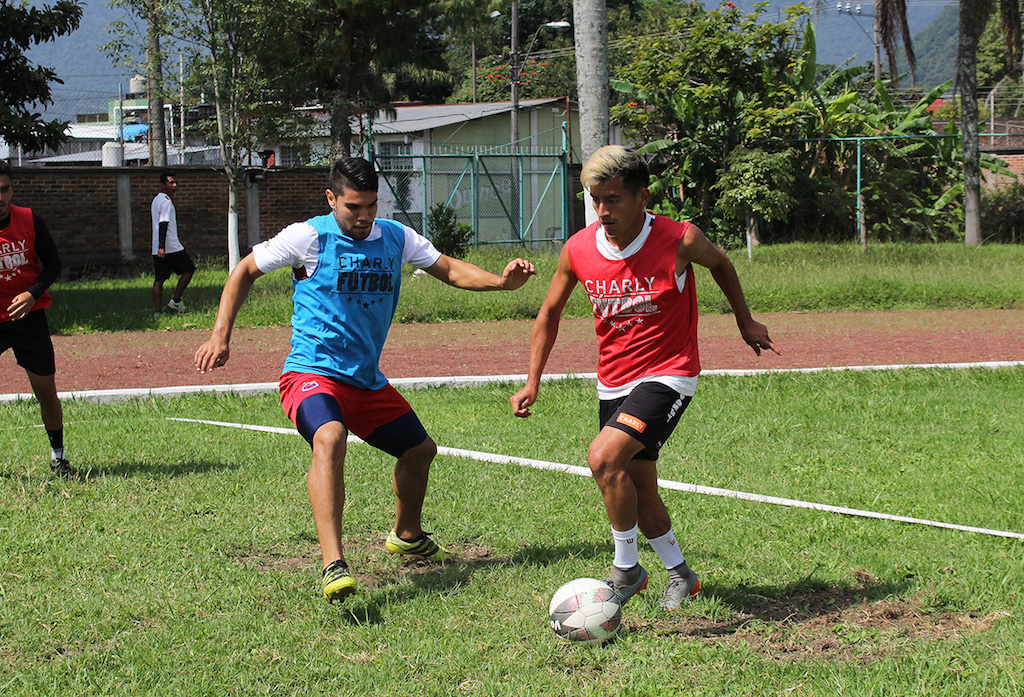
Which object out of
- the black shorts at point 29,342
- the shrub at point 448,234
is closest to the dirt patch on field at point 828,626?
the black shorts at point 29,342

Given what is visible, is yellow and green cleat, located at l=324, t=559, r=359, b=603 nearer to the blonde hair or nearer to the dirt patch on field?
the dirt patch on field

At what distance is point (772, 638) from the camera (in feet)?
14.1

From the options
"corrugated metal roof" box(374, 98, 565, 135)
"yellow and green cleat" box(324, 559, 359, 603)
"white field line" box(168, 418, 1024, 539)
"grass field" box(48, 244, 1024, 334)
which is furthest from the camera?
"corrugated metal roof" box(374, 98, 565, 135)

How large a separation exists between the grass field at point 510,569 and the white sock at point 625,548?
9.6 inches

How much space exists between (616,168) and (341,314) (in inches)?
58.4

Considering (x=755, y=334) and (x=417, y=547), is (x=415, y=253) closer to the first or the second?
(x=417, y=547)

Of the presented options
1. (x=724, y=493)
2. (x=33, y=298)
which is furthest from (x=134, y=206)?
(x=724, y=493)

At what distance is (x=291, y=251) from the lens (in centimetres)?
494

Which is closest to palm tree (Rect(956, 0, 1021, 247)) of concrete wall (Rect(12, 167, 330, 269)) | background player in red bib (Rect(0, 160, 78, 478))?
concrete wall (Rect(12, 167, 330, 269))

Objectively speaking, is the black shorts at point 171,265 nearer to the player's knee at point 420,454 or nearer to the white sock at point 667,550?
the player's knee at point 420,454

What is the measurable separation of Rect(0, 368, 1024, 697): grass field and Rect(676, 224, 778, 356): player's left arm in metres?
1.17

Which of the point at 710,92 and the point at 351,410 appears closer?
the point at 351,410

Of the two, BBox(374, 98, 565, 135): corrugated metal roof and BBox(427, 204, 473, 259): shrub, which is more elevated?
BBox(374, 98, 565, 135): corrugated metal roof

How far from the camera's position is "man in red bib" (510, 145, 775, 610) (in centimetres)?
439
